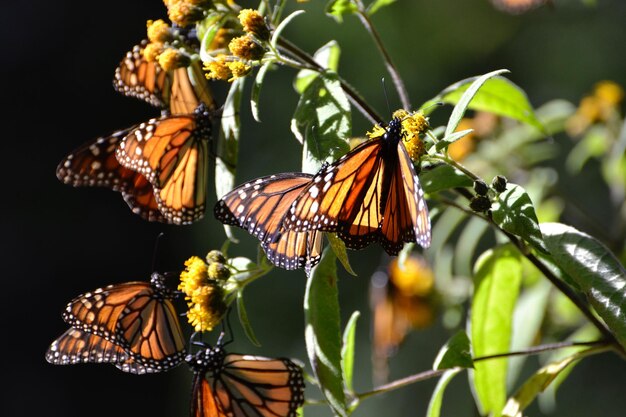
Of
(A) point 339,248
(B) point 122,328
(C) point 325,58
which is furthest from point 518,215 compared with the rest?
(B) point 122,328

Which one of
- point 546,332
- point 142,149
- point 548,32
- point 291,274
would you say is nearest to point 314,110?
point 142,149

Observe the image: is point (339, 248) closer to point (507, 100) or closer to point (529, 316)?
point (507, 100)

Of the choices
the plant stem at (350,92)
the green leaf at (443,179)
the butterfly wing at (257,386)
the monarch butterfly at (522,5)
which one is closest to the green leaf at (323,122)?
the plant stem at (350,92)

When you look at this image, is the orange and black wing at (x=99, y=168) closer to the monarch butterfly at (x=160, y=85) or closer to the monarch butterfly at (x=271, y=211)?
the monarch butterfly at (x=160, y=85)

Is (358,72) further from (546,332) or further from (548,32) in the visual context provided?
(546,332)

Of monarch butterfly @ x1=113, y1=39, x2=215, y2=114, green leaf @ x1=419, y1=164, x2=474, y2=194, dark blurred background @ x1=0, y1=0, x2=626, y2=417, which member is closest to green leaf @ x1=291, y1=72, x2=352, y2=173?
green leaf @ x1=419, y1=164, x2=474, y2=194
